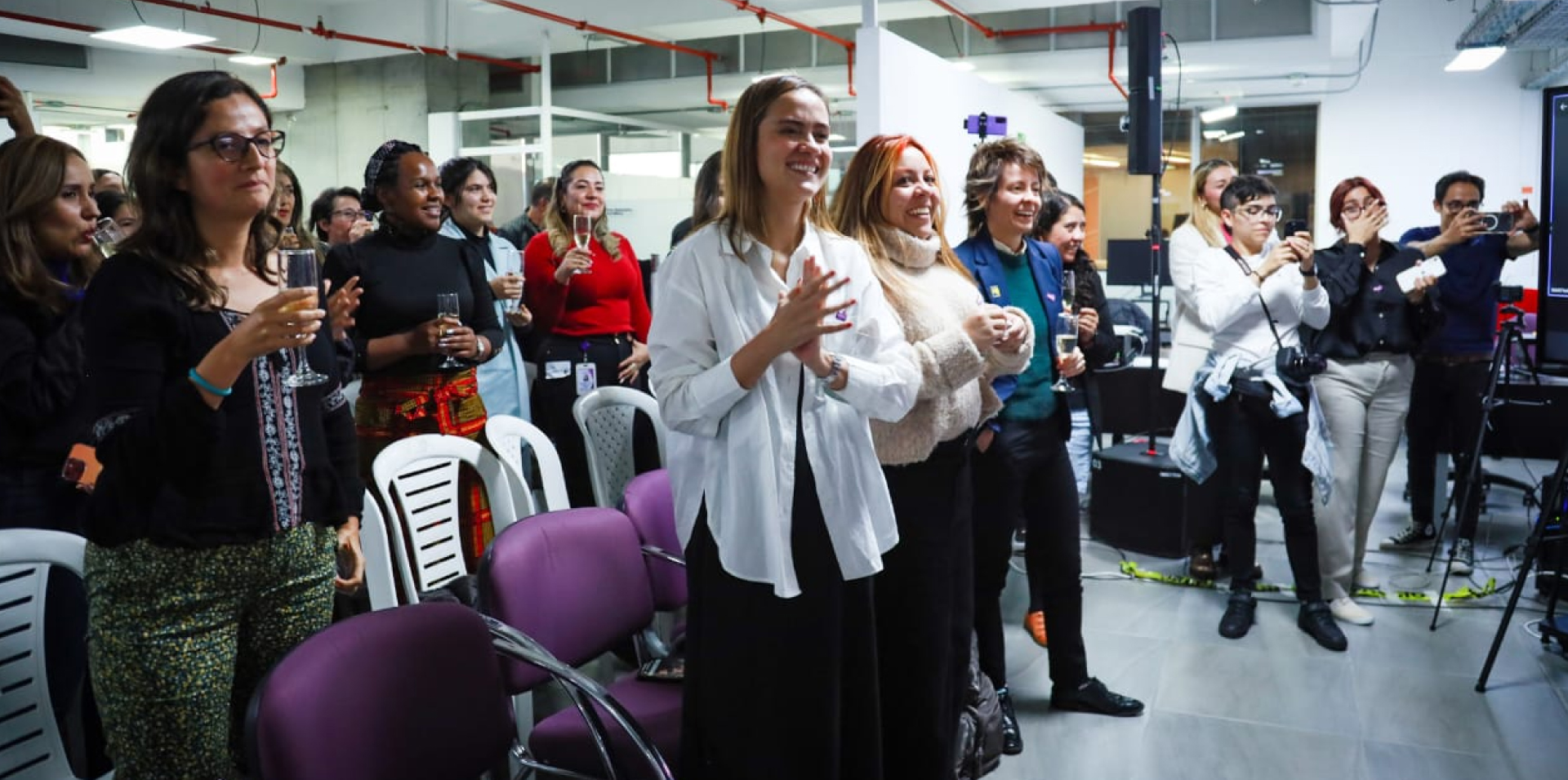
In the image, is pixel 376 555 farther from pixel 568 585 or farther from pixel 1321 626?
pixel 1321 626

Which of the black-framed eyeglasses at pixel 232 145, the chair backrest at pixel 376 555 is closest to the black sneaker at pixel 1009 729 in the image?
the chair backrest at pixel 376 555

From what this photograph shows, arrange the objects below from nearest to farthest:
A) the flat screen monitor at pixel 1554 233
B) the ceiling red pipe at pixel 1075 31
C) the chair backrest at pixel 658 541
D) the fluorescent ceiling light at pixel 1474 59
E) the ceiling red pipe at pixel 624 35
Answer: the chair backrest at pixel 658 541 → the flat screen monitor at pixel 1554 233 → the fluorescent ceiling light at pixel 1474 59 → the ceiling red pipe at pixel 624 35 → the ceiling red pipe at pixel 1075 31

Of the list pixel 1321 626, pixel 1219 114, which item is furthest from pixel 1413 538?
pixel 1219 114

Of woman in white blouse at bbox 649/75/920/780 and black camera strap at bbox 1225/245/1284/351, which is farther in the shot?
black camera strap at bbox 1225/245/1284/351

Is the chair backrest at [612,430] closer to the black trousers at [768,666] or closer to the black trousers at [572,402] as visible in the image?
the black trousers at [572,402]

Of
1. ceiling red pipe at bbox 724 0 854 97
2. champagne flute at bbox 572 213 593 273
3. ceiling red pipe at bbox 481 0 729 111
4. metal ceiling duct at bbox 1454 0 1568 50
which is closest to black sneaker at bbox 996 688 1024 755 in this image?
champagne flute at bbox 572 213 593 273

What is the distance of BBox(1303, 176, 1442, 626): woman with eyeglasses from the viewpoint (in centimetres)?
383

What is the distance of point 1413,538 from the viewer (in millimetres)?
A: 4750

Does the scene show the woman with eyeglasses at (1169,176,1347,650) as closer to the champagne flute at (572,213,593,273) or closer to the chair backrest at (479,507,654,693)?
the champagne flute at (572,213,593,273)

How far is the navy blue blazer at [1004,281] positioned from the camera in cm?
274

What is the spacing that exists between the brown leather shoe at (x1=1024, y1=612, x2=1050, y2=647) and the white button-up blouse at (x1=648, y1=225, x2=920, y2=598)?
2009mm

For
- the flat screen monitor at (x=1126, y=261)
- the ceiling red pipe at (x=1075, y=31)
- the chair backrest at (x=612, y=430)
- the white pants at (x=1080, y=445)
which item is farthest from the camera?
the ceiling red pipe at (x=1075, y=31)

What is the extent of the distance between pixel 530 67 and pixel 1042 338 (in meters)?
9.18

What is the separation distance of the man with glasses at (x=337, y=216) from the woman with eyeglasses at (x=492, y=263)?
111 cm
